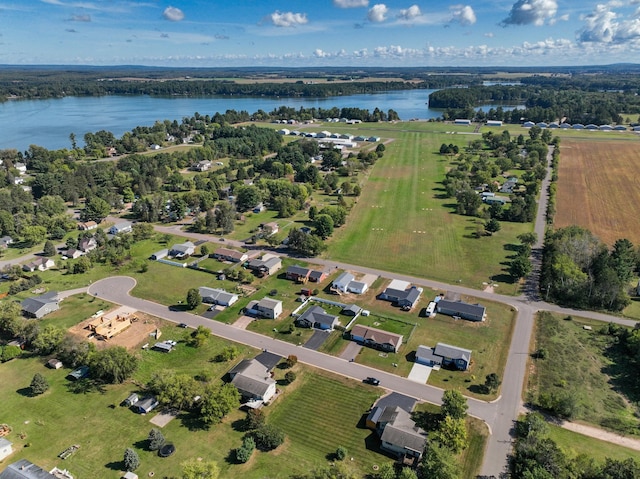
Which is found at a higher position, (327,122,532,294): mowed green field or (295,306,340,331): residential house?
(327,122,532,294): mowed green field

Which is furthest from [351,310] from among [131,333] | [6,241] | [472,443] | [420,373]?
[6,241]

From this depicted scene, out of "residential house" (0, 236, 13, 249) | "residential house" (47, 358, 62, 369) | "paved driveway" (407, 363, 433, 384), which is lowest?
"paved driveway" (407, 363, 433, 384)

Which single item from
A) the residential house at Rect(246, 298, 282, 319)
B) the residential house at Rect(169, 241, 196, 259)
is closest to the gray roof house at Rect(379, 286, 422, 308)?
the residential house at Rect(246, 298, 282, 319)

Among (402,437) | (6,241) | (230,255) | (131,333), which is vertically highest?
(6,241)

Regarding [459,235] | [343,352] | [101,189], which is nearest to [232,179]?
[101,189]

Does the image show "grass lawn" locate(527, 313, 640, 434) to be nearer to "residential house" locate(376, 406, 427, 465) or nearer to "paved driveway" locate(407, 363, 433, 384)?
"paved driveway" locate(407, 363, 433, 384)

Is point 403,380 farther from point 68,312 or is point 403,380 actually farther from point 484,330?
point 68,312

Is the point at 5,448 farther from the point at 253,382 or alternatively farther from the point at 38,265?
the point at 38,265
